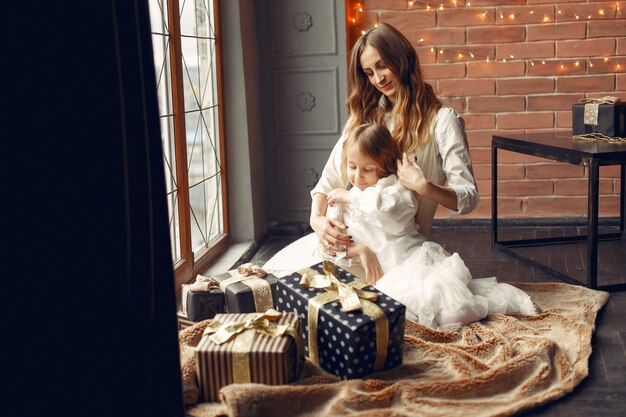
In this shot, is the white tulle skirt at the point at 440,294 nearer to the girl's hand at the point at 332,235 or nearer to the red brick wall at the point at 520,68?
the girl's hand at the point at 332,235

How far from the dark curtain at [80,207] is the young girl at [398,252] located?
144 cm

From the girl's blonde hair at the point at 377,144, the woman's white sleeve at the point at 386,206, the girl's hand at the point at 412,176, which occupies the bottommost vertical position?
the woman's white sleeve at the point at 386,206

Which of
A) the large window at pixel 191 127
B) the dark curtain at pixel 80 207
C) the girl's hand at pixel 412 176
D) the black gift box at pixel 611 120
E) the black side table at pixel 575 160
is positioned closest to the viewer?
the dark curtain at pixel 80 207

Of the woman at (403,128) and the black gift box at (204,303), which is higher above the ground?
the woman at (403,128)

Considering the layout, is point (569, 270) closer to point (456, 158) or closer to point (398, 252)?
point (456, 158)

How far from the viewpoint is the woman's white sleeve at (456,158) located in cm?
302

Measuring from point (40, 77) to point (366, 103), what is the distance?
81.6 inches

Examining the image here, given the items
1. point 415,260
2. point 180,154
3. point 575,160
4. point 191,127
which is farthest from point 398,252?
point 191,127

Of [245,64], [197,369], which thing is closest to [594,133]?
[245,64]

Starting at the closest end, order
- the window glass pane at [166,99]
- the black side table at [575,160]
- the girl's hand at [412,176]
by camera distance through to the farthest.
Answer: the girl's hand at [412,176] < the black side table at [575,160] < the window glass pane at [166,99]

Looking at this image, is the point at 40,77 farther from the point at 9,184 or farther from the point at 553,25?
the point at 553,25

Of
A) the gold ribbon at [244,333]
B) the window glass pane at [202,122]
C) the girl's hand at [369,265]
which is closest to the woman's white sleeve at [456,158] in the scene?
the girl's hand at [369,265]

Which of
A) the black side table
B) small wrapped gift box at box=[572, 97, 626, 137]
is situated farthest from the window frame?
small wrapped gift box at box=[572, 97, 626, 137]

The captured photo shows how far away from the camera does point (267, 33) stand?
4691 mm
